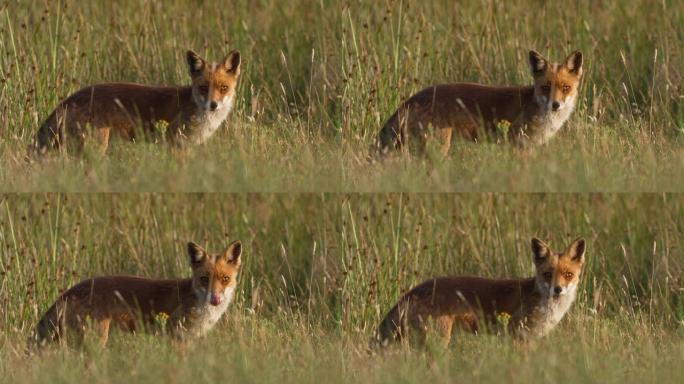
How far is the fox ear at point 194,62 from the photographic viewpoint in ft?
44.8

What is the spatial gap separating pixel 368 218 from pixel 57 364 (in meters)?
2.98

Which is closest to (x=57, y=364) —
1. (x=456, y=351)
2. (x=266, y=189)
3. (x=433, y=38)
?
(x=266, y=189)

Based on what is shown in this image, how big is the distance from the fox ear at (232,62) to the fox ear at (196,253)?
5.56 feet

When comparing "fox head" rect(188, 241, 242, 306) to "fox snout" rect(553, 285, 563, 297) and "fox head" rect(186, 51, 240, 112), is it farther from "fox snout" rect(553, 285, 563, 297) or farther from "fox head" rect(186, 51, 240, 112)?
"fox snout" rect(553, 285, 563, 297)

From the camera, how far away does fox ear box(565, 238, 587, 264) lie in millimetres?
13148

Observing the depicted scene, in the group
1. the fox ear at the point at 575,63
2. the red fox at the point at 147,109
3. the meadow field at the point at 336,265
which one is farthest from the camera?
the fox ear at the point at 575,63

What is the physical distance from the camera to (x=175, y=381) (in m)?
12.5

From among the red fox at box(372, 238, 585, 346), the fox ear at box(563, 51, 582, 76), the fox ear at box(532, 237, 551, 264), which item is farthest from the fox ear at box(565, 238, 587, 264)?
the fox ear at box(563, 51, 582, 76)

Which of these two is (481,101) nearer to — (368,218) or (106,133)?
(368,218)

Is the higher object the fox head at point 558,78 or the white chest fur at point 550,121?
the fox head at point 558,78

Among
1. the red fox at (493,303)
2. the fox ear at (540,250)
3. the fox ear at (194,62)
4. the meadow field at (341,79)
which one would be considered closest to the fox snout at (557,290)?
the red fox at (493,303)

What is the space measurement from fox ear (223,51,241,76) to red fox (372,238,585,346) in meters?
2.62

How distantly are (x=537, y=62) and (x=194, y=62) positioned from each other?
3.18 m

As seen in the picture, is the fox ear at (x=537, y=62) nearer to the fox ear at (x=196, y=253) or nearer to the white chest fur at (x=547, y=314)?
the white chest fur at (x=547, y=314)
